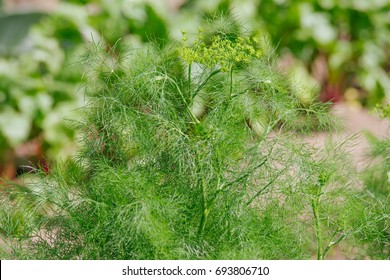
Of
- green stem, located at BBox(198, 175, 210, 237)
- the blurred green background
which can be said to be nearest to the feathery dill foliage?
green stem, located at BBox(198, 175, 210, 237)

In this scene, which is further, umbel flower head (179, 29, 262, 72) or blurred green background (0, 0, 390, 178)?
blurred green background (0, 0, 390, 178)

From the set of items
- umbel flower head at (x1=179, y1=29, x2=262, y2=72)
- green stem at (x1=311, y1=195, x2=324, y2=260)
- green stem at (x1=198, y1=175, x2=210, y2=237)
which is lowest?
green stem at (x1=311, y1=195, x2=324, y2=260)

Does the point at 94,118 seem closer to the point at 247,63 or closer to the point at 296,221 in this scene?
the point at 247,63

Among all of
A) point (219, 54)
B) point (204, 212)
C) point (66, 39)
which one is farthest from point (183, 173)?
point (66, 39)

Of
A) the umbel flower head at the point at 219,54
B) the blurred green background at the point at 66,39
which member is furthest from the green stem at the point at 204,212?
the blurred green background at the point at 66,39

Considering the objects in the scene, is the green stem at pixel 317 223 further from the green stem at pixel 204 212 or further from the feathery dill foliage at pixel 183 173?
the green stem at pixel 204 212

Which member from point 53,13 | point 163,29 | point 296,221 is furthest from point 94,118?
point 53,13

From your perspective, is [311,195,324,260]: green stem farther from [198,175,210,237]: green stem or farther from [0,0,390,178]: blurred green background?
[0,0,390,178]: blurred green background

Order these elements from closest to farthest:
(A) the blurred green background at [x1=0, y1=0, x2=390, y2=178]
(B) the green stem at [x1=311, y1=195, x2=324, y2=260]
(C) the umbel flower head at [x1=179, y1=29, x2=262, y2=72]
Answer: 1. (C) the umbel flower head at [x1=179, y1=29, x2=262, y2=72]
2. (B) the green stem at [x1=311, y1=195, x2=324, y2=260]
3. (A) the blurred green background at [x1=0, y1=0, x2=390, y2=178]
